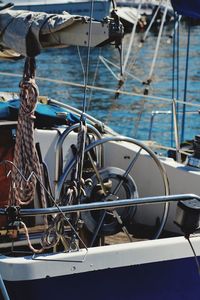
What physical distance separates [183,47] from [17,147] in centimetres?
3172

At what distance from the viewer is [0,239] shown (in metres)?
5.29

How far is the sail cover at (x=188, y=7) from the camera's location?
20.2 ft

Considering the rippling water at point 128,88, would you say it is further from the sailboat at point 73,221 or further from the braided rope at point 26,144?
the braided rope at point 26,144

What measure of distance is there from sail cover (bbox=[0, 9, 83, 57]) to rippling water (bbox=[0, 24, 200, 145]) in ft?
16.5

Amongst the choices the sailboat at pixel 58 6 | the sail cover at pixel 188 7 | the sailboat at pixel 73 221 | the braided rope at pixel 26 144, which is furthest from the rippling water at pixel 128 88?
the sailboat at pixel 58 6

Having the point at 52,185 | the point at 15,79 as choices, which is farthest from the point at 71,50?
the point at 52,185

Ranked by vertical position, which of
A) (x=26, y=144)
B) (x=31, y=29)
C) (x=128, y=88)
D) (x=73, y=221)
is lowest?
(x=128, y=88)

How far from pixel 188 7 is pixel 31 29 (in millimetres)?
1882

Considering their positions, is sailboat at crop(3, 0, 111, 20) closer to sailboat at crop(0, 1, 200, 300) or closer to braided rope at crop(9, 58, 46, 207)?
sailboat at crop(0, 1, 200, 300)

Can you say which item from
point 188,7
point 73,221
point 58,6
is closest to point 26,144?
point 73,221

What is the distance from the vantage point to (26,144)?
475 centimetres

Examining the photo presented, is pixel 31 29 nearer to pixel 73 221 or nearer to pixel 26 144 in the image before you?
pixel 26 144

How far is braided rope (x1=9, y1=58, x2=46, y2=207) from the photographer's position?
15.5 feet

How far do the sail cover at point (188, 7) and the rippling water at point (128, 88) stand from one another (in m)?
3.65
